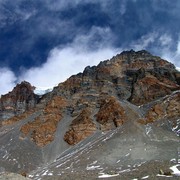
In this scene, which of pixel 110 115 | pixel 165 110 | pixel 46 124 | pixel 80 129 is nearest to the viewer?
pixel 80 129

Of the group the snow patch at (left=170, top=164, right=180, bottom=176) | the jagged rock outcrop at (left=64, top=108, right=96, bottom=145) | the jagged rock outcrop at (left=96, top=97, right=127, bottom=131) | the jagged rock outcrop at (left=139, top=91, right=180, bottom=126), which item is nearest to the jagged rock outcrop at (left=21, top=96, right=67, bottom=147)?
the jagged rock outcrop at (left=64, top=108, right=96, bottom=145)

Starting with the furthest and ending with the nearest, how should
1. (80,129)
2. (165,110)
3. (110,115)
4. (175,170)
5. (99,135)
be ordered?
(110,115) → (165,110) → (80,129) → (99,135) → (175,170)

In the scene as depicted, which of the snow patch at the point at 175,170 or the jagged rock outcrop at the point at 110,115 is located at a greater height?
the jagged rock outcrop at the point at 110,115

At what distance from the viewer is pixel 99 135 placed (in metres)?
147

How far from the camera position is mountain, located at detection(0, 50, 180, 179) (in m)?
104

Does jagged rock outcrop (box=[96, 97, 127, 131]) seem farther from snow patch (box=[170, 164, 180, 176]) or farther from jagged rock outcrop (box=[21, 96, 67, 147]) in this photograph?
snow patch (box=[170, 164, 180, 176])

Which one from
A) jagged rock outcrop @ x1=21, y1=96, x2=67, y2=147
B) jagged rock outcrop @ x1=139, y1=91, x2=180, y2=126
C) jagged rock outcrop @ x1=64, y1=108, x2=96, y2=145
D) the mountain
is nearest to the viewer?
the mountain

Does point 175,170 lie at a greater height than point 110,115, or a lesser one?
lesser

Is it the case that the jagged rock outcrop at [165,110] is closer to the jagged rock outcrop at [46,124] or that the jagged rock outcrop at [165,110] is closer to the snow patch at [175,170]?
the jagged rock outcrop at [46,124]

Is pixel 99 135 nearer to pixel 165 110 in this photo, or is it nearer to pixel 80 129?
pixel 80 129

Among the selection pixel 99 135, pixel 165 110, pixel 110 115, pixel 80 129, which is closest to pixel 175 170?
pixel 99 135

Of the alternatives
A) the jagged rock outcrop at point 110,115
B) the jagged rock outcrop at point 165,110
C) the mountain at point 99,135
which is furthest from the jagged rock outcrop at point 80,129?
the jagged rock outcrop at point 165,110

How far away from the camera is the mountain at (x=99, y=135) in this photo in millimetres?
104263

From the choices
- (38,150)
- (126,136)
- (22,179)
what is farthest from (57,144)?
(22,179)
